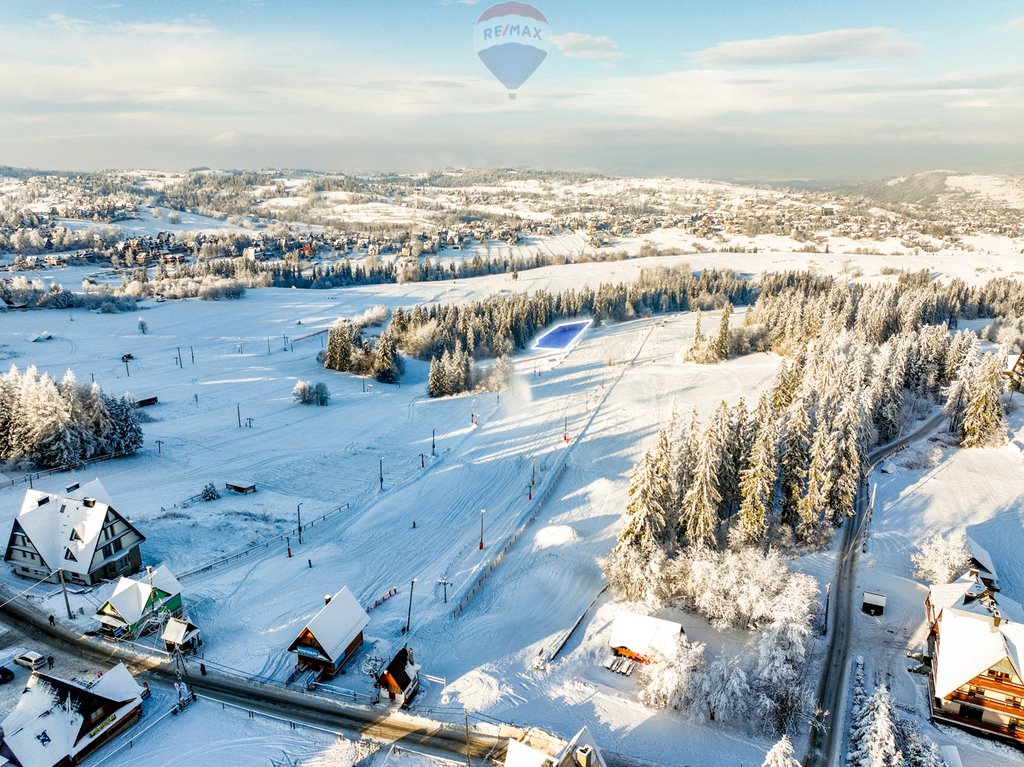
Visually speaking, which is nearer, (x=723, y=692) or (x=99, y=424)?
(x=723, y=692)

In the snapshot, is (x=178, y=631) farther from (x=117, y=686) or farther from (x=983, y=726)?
(x=983, y=726)

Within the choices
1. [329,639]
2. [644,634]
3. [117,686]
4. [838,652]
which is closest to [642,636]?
[644,634]

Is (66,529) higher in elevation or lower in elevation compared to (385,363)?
higher

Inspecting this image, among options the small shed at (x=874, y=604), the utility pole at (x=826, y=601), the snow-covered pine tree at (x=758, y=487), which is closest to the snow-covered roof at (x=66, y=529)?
the snow-covered pine tree at (x=758, y=487)

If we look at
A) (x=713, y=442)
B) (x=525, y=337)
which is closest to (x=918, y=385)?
(x=713, y=442)

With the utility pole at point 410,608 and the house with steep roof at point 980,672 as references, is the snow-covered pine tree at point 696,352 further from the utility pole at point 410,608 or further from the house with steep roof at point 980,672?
the utility pole at point 410,608

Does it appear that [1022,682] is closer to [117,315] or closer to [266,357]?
[266,357]

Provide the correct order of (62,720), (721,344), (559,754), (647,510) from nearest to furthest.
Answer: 1. (559,754)
2. (62,720)
3. (647,510)
4. (721,344)

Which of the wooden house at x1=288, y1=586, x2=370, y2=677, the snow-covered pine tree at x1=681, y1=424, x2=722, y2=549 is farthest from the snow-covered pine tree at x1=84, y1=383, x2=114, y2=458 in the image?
the snow-covered pine tree at x1=681, y1=424, x2=722, y2=549
